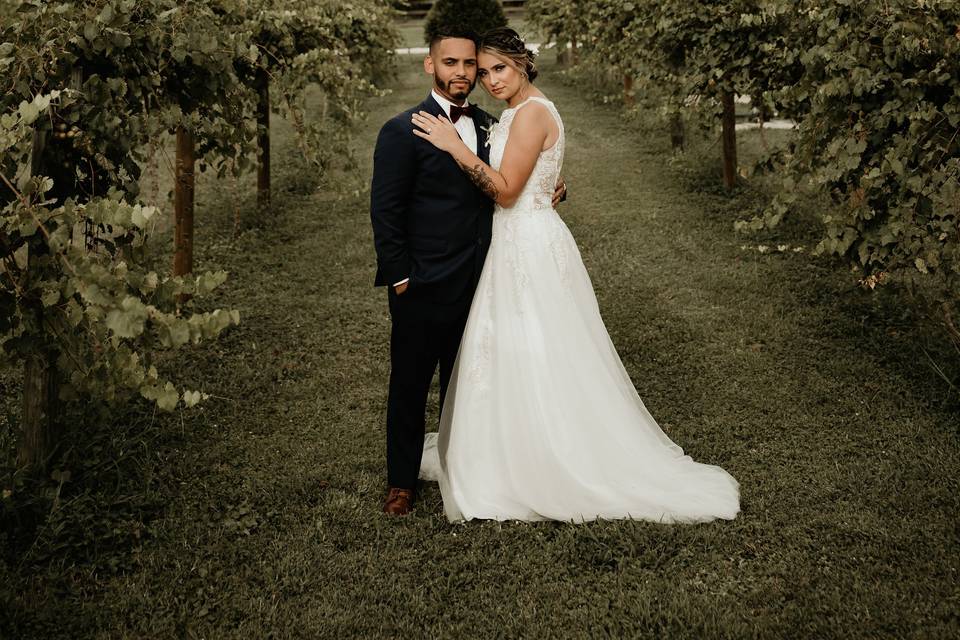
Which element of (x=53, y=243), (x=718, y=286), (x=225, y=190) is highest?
(x=53, y=243)

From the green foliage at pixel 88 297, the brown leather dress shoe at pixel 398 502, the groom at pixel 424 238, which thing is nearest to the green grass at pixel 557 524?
the brown leather dress shoe at pixel 398 502

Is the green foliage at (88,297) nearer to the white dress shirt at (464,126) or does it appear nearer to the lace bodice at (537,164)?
the white dress shirt at (464,126)

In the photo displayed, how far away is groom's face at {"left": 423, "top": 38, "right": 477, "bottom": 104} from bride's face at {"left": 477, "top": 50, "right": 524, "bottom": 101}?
6 centimetres

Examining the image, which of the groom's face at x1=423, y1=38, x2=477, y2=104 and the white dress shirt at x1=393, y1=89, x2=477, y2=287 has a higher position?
the groom's face at x1=423, y1=38, x2=477, y2=104

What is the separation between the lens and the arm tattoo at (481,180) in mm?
3430

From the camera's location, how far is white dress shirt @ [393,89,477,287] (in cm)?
348

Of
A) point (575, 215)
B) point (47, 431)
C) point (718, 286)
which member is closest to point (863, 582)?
point (47, 431)

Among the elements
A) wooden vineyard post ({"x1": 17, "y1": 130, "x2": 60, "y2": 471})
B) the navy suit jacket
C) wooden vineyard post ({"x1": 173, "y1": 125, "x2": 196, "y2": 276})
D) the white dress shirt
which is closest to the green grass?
wooden vineyard post ({"x1": 17, "y1": 130, "x2": 60, "y2": 471})

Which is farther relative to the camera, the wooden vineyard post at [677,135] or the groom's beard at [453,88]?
the wooden vineyard post at [677,135]

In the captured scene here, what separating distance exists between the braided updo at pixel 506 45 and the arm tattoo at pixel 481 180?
1.54ft

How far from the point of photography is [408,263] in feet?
11.4

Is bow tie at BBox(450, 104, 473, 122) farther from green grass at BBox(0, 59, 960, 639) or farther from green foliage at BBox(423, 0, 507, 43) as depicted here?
green foliage at BBox(423, 0, 507, 43)

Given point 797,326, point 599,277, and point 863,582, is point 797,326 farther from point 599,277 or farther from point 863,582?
point 863,582

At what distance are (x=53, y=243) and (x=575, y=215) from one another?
673cm
